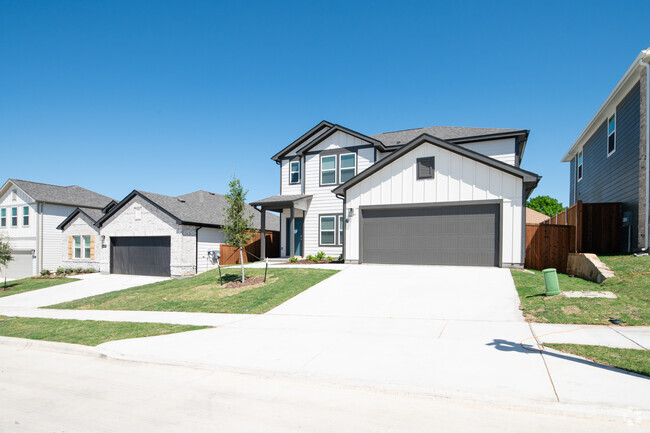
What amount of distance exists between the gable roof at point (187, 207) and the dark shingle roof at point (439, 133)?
1045 centimetres

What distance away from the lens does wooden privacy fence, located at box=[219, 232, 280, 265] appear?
23844 mm

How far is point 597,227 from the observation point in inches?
637

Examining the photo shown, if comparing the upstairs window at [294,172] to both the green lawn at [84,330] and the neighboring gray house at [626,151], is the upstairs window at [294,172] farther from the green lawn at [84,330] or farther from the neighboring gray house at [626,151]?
the neighboring gray house at [626,151]

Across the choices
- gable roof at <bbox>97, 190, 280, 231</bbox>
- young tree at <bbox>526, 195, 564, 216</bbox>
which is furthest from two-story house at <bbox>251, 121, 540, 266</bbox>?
young tree at <bbox>526, 195, 564, 216</bbox>

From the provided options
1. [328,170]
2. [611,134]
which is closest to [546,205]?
[611,134]

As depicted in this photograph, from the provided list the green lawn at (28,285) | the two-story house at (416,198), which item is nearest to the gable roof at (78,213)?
the green lawn at (28,285)

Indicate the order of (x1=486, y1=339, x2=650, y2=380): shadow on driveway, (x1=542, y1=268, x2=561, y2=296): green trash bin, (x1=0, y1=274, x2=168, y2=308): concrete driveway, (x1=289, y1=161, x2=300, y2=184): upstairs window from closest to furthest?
(x1=486, y1=339, x2=650, y2=380): shadow on driveway → (x1=542, y1=268, x2=561, y2=296): green trash bin → (x1=0, y1=274, x2=168, y2=308): concrete driveway → (x1=289, y1=161, x2=300, y2=184): upstairs window

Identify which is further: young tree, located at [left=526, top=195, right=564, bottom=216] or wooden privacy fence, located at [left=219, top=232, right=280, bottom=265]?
young tree, located at [left=526, top=195, right=564, bottom=216]

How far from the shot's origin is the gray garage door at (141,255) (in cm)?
2250

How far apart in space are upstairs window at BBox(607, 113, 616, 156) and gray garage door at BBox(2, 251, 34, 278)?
3709 centimetres

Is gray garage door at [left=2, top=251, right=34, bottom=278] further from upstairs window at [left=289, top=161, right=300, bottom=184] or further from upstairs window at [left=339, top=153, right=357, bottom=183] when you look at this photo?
upstairs window at [left=339, top=153, right=357, bottom=183]

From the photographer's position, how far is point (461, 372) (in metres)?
5.61

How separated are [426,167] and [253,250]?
13.3 metres

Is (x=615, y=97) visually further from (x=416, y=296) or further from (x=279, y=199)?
(x=279, y=199)
